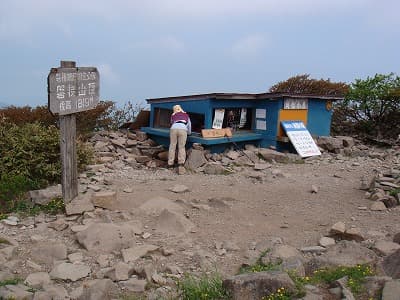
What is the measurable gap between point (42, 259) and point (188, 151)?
19.5 feet

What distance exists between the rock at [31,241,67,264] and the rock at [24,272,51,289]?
1.57 feet

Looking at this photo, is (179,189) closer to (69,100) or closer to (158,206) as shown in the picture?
(158,206)

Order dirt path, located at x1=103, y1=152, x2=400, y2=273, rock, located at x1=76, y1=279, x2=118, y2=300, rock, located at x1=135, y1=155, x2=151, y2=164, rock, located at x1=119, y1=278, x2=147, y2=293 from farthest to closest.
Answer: rock, located at x1=135, y1=155, x2=151, y2=164 → dirt path, located at x1=103, y1=152, x2=400, y2=273 → rock, located at x1=119, y1=278, x2=147, y2=293 → rock, located at x1=76, y1=279, x2=118, y2=300

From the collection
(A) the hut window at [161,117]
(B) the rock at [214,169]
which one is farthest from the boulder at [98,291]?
(A) the hut window at [161,117]

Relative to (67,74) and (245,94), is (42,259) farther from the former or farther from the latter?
(245,94)

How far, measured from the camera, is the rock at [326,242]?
18.2 ft

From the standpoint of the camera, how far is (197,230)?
6230 millimetres

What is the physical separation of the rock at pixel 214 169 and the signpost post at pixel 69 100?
3.44 m

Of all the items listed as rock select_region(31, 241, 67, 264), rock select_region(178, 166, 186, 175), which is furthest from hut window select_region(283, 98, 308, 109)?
rock select_region(31, 241, 67, 264)

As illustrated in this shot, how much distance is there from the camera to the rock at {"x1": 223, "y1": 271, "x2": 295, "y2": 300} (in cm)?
380

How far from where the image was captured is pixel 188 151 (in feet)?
36.1

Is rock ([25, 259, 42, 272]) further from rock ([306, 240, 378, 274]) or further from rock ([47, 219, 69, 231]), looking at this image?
rock ([306, 240, 378, 274])

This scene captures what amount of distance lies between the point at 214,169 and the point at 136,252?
188 inches

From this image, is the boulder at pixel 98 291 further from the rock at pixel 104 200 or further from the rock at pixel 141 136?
the rock at pixel 141 136
